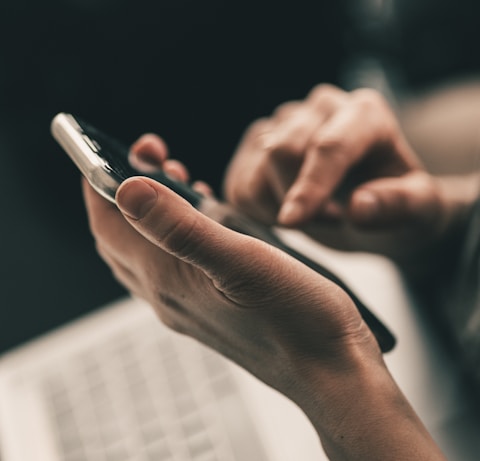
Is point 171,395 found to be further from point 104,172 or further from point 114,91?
point 114,91

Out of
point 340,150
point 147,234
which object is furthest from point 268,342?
point 340,150

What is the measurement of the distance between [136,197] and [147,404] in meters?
0.30

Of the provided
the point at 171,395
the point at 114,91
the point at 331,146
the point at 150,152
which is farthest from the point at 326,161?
the point at 114,91

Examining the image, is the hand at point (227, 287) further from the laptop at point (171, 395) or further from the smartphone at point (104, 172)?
the laptop at point (171, 395)

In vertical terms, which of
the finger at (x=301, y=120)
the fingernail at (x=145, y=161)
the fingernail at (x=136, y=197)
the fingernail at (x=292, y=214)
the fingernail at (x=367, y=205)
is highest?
the fingernail at (x=136, y=197)

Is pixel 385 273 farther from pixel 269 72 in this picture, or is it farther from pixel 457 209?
pixel 269 72

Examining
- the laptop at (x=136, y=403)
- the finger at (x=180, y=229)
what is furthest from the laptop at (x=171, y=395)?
the finger at (x=180, y=229)

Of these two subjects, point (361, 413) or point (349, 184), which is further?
point (349, 184)

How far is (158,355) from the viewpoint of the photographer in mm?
555

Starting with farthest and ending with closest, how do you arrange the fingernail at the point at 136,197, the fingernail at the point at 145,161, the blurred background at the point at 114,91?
the blurred background at the point at 114,91
the fingernail at the point at 145,161
the fingernail at the point at 136,197

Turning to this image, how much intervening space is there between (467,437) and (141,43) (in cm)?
63

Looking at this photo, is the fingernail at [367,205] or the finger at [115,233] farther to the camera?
the fingernail at [367,205]

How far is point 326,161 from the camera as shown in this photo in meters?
0.51

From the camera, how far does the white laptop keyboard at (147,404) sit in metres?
0.49
